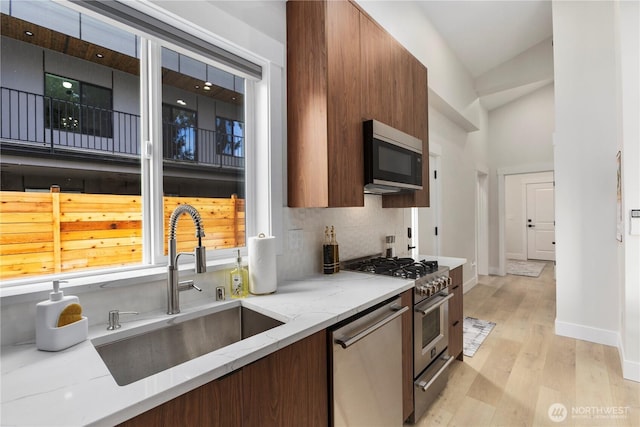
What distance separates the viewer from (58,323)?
940 mm

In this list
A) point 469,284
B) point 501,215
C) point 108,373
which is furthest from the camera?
point 501,215

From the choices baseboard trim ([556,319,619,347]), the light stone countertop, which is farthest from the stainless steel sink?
baseboard trim ([556,319,619,347])

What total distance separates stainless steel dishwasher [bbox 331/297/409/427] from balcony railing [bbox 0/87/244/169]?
3.89 feet

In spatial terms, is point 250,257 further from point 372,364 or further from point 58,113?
point 58,113

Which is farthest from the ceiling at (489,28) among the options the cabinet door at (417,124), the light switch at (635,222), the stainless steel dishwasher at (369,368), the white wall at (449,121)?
the stainless steel dishwasher at (369,368)

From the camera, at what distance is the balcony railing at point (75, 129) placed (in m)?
1.10

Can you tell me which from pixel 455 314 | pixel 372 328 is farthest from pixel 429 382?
pixel 372 328

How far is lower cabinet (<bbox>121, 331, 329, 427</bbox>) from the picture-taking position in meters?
0.78

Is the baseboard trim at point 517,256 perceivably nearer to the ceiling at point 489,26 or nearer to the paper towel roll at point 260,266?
the ceiling at point 489,26

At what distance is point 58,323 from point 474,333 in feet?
11.0

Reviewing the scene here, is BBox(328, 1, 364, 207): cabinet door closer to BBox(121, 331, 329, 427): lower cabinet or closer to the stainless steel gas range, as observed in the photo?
the stainless steel gas range

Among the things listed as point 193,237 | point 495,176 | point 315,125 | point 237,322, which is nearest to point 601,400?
point 237,322

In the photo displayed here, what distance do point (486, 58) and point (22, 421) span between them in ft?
18.0

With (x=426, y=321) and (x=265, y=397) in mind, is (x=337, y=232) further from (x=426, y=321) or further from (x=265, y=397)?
(x=265, y=397)
